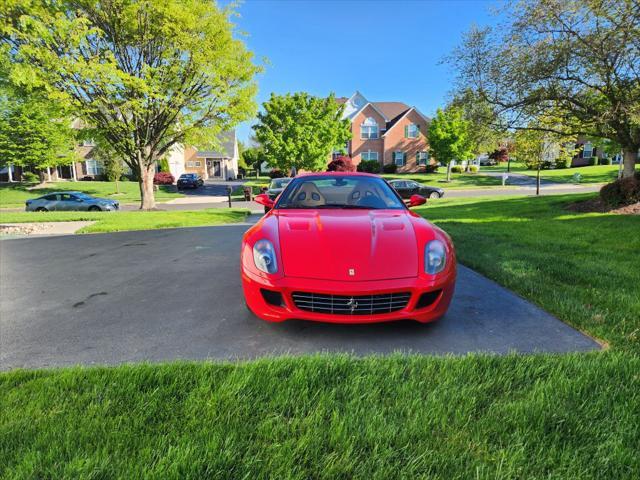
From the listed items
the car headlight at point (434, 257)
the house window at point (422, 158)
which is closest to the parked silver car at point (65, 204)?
the car headlight at point (434, 257)

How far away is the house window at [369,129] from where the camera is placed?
4356cm

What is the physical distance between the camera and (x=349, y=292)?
2.72 m

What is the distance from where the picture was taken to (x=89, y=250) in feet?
22.9

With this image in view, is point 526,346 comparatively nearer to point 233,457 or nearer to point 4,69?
point 233,457

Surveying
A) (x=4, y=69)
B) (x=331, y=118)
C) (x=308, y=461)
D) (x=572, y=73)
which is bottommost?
(x=308, y=461)

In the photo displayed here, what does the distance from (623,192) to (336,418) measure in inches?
467

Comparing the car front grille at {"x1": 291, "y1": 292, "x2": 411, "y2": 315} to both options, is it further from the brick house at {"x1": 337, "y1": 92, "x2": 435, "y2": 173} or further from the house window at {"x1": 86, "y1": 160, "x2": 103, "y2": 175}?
the house window at {"x1": 86, "y1": 160, "x2": 103, "y2": 175}

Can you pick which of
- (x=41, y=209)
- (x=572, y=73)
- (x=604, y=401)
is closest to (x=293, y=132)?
(x=41, y=209)

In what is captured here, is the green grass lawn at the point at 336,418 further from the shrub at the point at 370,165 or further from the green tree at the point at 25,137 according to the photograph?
the shrub at the point at 370,165

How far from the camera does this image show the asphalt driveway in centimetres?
277

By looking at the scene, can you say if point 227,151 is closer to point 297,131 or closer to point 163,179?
point 163,179

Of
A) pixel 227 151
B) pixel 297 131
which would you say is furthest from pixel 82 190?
pixel 227 151

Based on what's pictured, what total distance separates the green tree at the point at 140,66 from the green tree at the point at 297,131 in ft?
41.8

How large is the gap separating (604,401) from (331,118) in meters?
34.5
